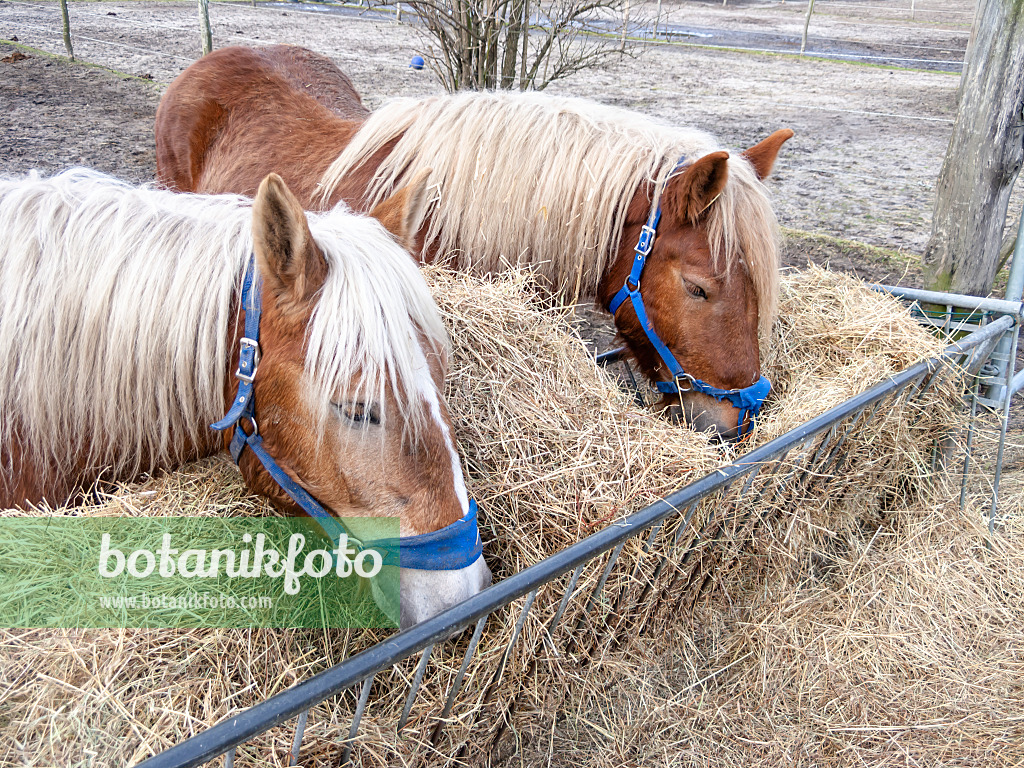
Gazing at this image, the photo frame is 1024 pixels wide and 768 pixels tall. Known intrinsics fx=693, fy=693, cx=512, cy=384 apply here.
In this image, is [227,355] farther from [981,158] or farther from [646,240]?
[981,158]

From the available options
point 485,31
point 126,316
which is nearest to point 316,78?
point 485,31

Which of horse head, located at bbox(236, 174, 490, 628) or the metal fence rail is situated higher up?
horse head, located at bbox(236, 174, 490, 628)

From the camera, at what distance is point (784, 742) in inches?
87.1

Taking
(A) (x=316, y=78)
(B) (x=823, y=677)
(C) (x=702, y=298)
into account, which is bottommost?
(B) (x=823, y=677)

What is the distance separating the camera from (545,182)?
2.79m

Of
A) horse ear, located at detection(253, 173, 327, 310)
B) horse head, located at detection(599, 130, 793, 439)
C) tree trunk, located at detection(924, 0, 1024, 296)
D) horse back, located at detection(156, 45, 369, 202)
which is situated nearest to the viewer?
horse ear, located at detection(253, 173, 327, 310)

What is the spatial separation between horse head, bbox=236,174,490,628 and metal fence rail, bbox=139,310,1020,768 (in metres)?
0.20

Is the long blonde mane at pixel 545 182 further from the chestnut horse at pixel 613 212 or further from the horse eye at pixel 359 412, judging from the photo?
the horse eye at pixel 359 412

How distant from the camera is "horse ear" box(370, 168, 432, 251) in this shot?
1.89m

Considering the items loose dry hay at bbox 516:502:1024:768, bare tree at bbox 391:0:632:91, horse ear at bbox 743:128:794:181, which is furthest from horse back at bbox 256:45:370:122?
loose dry hay at bbox 516:502:1024:768

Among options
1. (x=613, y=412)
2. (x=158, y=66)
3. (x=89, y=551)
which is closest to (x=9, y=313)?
(x=89, y=551)

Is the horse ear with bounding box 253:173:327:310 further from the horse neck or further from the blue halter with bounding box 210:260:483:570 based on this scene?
the horse neck

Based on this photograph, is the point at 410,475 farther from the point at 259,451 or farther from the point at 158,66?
the point at 158,66

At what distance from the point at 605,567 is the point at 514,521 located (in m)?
0.26
